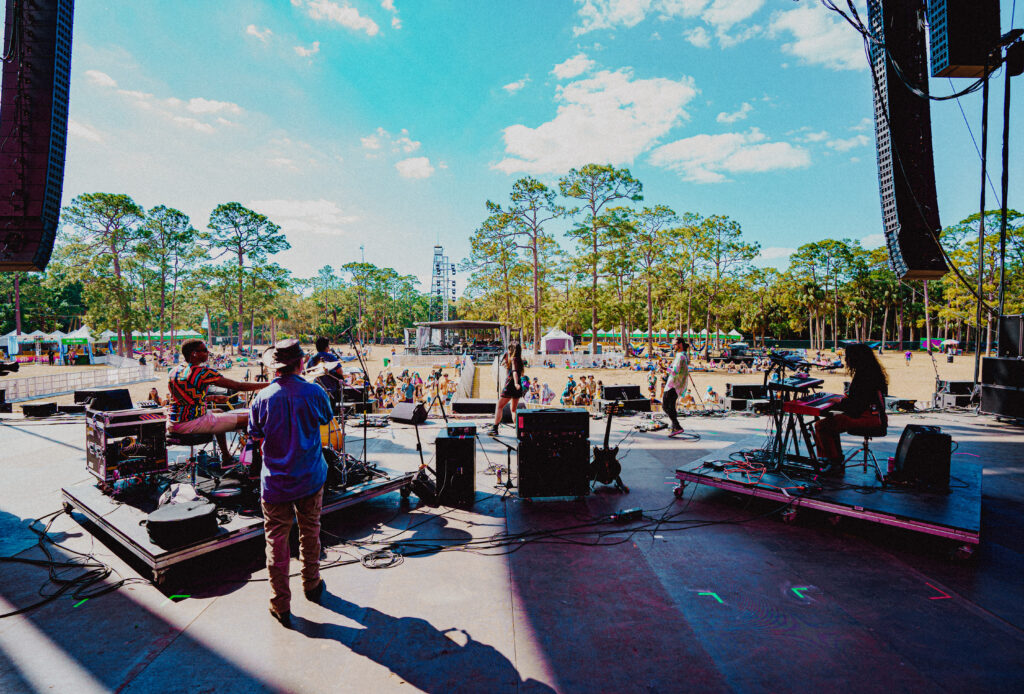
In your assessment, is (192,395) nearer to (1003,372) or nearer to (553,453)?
(553,453)

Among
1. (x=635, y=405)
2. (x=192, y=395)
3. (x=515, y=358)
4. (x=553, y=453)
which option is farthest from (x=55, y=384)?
(x=553, y=453)

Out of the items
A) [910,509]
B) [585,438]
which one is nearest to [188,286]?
[585,438]

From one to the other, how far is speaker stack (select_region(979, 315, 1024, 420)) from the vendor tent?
28.8 metres

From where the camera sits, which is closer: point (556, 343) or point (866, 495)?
point (866, 495)

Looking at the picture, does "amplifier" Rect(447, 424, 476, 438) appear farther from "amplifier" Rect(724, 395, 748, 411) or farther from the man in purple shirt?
"amplifier" Rect(724, 395, 748, 411)

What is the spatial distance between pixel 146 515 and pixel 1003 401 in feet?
45.7

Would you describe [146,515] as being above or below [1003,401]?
below

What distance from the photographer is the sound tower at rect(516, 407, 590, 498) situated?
16.3 feet

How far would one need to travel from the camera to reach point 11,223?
588 centimetres

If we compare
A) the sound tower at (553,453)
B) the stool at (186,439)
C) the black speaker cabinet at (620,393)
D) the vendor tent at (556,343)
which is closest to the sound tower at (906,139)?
the sound tower at (553,453)

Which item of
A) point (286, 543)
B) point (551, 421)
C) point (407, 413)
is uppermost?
point (551, 421)

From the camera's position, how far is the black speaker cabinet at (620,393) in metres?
11.4

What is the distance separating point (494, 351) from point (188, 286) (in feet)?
93.4

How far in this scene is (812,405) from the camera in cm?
496
